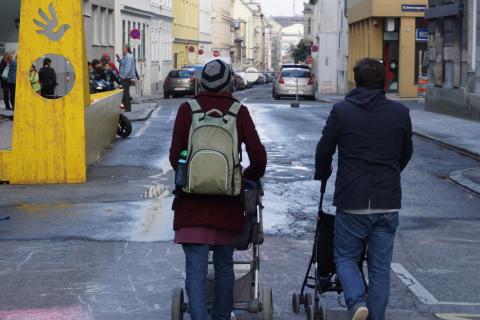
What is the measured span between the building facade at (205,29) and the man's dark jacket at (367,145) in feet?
313

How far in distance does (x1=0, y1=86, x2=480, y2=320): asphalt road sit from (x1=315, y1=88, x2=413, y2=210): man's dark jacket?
0.96 meters

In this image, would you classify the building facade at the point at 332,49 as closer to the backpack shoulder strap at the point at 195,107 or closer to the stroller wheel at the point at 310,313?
the stroller wheel at the point at 310,313

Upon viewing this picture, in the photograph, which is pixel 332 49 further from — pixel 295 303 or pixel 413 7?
pixel 295 303

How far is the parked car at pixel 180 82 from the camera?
4984 cm

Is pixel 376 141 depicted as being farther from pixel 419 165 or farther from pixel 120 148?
pixel 120 148

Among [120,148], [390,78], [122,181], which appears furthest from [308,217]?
[390,78]

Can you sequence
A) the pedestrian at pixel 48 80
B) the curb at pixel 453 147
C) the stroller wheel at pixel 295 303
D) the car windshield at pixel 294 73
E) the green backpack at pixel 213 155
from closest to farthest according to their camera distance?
the green backpack at pixel 213 155 → the stroller wheel at pixel 295 303 → the pedestrian at pixel 48 80 → the curb at pixel 453 147 → the car windshield at pixel 294 73

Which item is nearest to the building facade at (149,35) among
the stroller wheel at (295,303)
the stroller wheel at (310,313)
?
the stroller wheel at (295,303)

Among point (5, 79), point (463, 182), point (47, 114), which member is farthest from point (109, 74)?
point (463, 182)

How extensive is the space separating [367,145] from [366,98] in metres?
0.28

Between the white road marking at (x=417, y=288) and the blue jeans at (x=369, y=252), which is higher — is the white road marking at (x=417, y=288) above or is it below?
below

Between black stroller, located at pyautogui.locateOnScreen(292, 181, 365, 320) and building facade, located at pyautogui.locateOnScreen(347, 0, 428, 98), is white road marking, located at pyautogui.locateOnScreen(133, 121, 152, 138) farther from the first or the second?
building facade, located at pyautogui.locateOnScreen(347, 0, 428, 98)

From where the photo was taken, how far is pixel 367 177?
6.20m

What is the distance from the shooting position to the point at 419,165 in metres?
17.8
